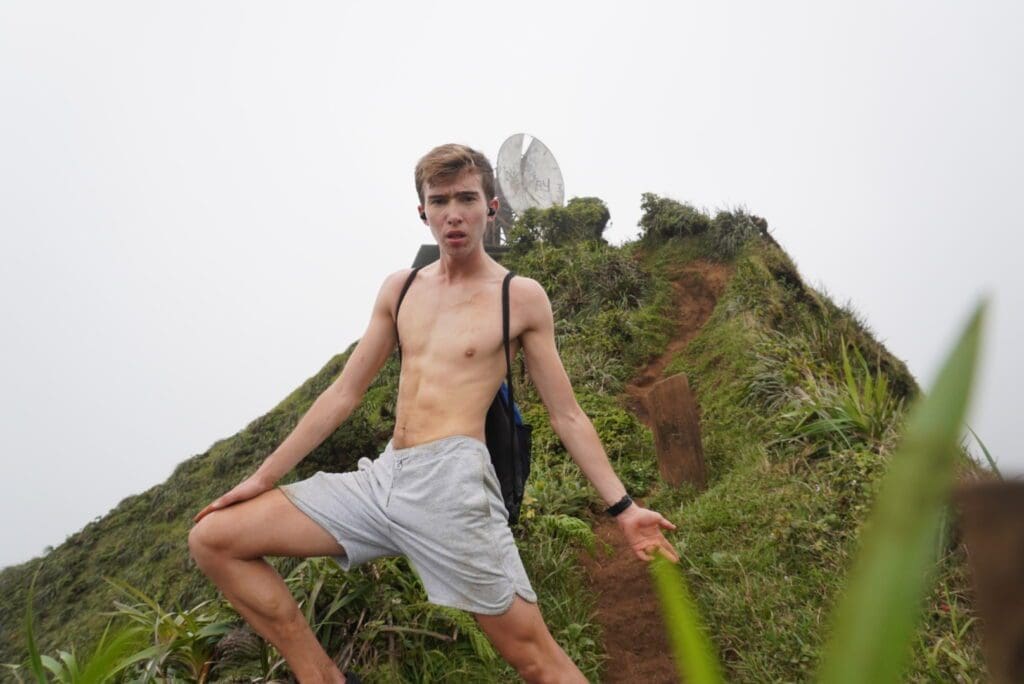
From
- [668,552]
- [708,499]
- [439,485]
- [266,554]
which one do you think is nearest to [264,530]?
[266,554]

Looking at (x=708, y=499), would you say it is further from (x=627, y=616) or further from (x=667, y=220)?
(x=667, y=220)

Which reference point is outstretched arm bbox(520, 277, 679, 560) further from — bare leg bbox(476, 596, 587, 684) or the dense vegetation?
the dense vegetation

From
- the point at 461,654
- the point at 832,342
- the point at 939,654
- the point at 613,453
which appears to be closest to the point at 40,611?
the point at 613,453

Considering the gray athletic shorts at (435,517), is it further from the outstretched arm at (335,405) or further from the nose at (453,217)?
the nose at (453,217)

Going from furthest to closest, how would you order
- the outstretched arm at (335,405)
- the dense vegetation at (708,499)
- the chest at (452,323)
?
the dense vegetation at (708,499) < the chest at (452,323) < the outstretched arm at (335,405)

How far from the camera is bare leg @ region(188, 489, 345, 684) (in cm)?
276

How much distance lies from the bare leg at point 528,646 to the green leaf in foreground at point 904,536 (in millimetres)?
2580

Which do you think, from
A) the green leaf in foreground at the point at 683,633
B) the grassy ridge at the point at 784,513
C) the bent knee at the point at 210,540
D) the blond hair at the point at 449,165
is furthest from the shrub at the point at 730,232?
the green leaf in foreground at the point at 683,633

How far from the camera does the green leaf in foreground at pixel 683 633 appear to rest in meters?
0.23

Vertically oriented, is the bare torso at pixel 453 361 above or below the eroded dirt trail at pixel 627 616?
above

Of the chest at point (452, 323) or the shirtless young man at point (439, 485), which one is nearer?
the shirtless young man at point (439, 485)

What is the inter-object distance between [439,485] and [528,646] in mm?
681

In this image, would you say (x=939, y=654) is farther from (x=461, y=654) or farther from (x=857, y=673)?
(x=857, y=673)

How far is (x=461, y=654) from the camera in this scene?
376 cm
